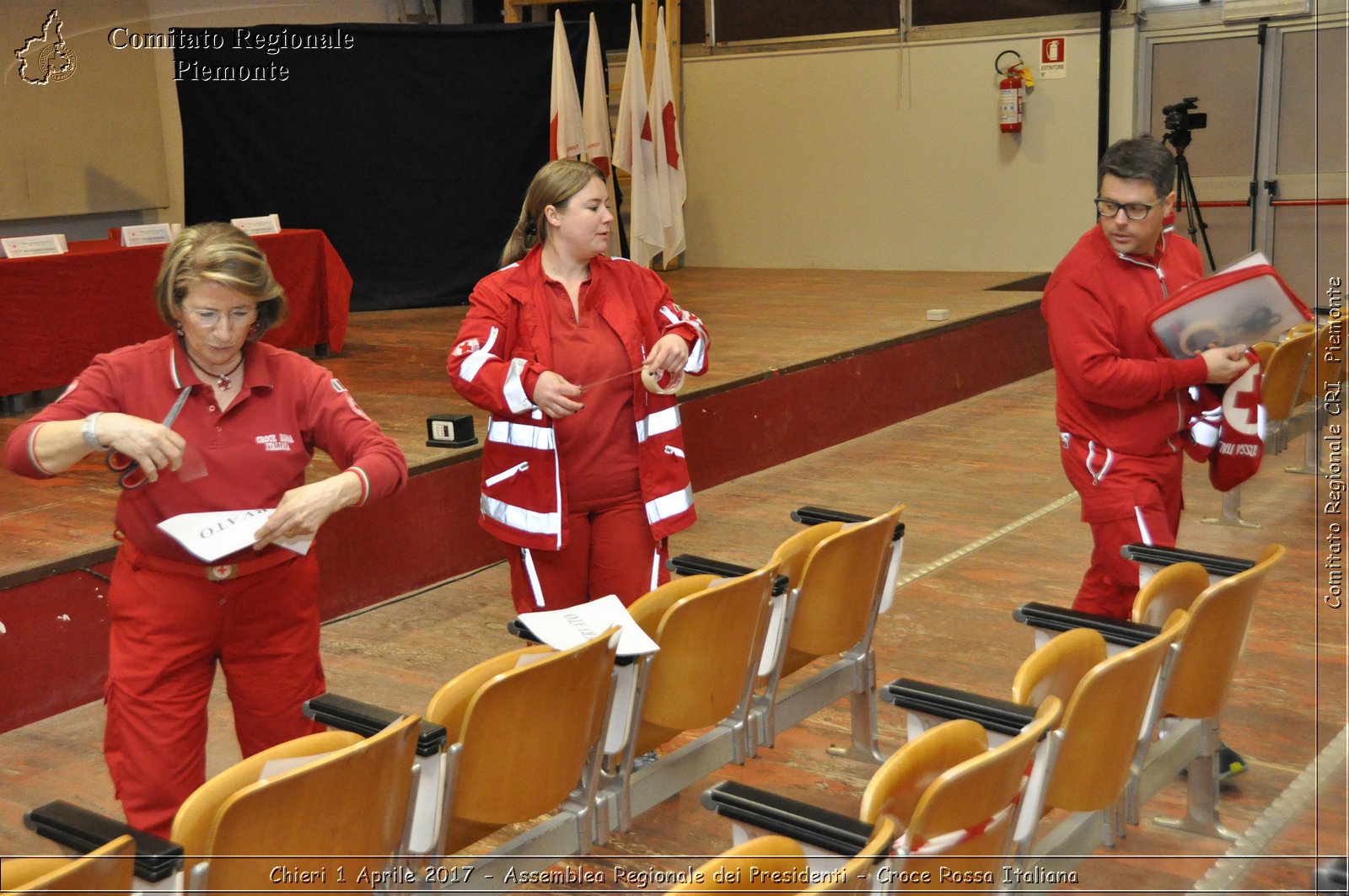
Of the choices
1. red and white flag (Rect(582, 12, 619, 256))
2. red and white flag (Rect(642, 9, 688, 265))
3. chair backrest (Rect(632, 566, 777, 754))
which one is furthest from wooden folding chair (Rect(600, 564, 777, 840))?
red and white flag (Rect(642, 9, 688, 265))

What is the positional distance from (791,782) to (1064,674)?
3.05 feet

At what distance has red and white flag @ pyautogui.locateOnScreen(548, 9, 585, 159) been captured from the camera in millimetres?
9664

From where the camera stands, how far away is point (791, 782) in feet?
9.70

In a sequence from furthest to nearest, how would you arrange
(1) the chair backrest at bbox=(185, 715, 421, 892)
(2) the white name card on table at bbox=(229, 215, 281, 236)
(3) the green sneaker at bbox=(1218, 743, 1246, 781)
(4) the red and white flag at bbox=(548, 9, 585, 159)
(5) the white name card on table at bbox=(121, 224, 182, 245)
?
(4) the red and white flag at bbox=(548, 9, 585, 159), (2) the white name card on table at bbox=(229, 215, 281, 236), (5) the white name card on table at bbox=(121, 224, 182, 245), (3) the green sneaker at bbox=(1218, 743, 1246, 781), (1) the chair backrest at bbox=(185, 715, 421, 892)

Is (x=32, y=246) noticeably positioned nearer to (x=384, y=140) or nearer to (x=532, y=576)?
(x=384, y=140)

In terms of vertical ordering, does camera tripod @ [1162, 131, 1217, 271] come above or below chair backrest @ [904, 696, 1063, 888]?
above

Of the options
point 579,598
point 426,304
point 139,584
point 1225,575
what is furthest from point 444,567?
point 426,304

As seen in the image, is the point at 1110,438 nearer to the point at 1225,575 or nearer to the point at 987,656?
the point at 1225,575

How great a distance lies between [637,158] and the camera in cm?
1021

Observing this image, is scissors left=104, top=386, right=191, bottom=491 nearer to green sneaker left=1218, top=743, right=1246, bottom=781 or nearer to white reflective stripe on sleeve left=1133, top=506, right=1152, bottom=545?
white reflective stripe on sleeve left=1133, top=506, right=1152, bottom=545

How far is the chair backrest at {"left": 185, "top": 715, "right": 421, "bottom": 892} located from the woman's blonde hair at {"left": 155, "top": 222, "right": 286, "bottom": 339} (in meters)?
0.80

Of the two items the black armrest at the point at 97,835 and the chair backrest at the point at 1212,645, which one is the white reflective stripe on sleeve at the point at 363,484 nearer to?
the black armrest at the point at 97,835

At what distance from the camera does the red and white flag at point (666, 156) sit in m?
10.4

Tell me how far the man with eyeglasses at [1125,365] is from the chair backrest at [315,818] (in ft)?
5.60
